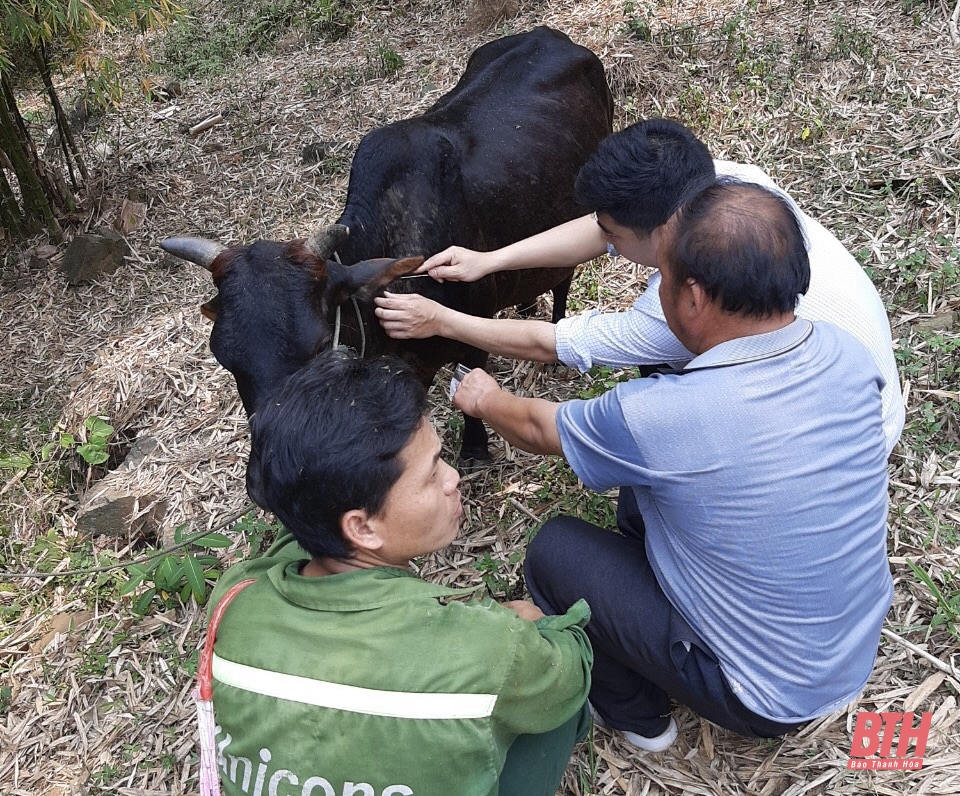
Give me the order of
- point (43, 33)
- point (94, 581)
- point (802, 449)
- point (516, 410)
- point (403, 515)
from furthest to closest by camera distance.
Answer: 1. point (43, 33)
2. point (94, 581)
3. point (516, 410)
4. point (802, 449)
5. point (403, 515)

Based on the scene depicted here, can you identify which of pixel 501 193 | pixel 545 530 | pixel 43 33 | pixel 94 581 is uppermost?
pixel 43 33

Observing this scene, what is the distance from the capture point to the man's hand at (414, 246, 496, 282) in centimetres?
392

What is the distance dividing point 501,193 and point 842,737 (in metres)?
3.45

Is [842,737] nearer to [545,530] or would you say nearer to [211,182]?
[545,530]

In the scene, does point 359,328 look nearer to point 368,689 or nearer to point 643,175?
point 643,175

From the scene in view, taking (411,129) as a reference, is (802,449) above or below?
below

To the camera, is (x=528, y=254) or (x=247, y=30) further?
(x=247, y=30)

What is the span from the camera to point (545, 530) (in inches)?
116

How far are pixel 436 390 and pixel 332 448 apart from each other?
349 centimetres

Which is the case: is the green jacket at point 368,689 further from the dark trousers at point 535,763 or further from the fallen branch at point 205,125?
the fallen branch at point 205,125

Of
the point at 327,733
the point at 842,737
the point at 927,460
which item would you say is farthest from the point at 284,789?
the point at 927,460

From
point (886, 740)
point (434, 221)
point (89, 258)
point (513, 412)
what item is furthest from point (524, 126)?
point (89, 258)

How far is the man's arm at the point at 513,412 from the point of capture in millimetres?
2674

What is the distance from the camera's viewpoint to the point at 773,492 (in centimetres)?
216
